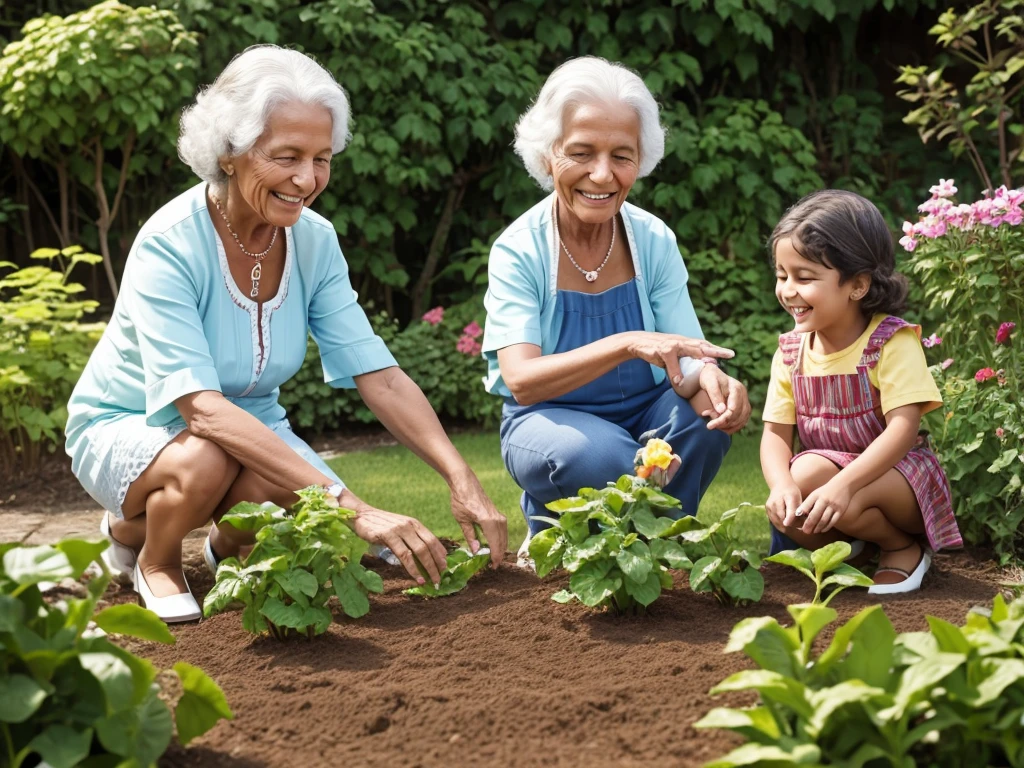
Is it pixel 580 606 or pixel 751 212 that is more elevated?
pixel 751 212

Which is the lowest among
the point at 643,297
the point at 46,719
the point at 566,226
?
the point at 46,719

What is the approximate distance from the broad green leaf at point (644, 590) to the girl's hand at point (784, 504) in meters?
0.42

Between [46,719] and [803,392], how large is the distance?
218 centimetres

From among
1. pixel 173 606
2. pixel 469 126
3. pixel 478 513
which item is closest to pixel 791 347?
pixel 478 513

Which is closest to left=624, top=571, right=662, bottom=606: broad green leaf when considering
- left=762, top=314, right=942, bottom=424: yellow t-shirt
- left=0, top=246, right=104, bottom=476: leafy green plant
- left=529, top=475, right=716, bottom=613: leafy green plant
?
left=529, top=475, right=716, bottom=613: leafy green plant

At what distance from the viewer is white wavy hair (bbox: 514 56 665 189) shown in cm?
345

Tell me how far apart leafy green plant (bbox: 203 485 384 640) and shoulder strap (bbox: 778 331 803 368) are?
1320 millimetres

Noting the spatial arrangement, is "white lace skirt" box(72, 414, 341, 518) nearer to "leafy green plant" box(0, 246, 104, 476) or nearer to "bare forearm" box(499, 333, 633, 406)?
"bare forearm" box(499, 333, 633, 406)

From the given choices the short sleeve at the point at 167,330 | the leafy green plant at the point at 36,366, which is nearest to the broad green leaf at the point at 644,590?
the short sleeve at the point at 167,330

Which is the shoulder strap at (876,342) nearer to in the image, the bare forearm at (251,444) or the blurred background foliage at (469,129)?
the bare forearm at (251,444)

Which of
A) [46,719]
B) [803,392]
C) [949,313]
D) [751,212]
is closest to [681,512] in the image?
[803,392]

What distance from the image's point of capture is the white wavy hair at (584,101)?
3453mm

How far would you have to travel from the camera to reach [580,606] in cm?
309

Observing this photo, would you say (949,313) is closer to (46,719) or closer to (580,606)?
(580,606)
